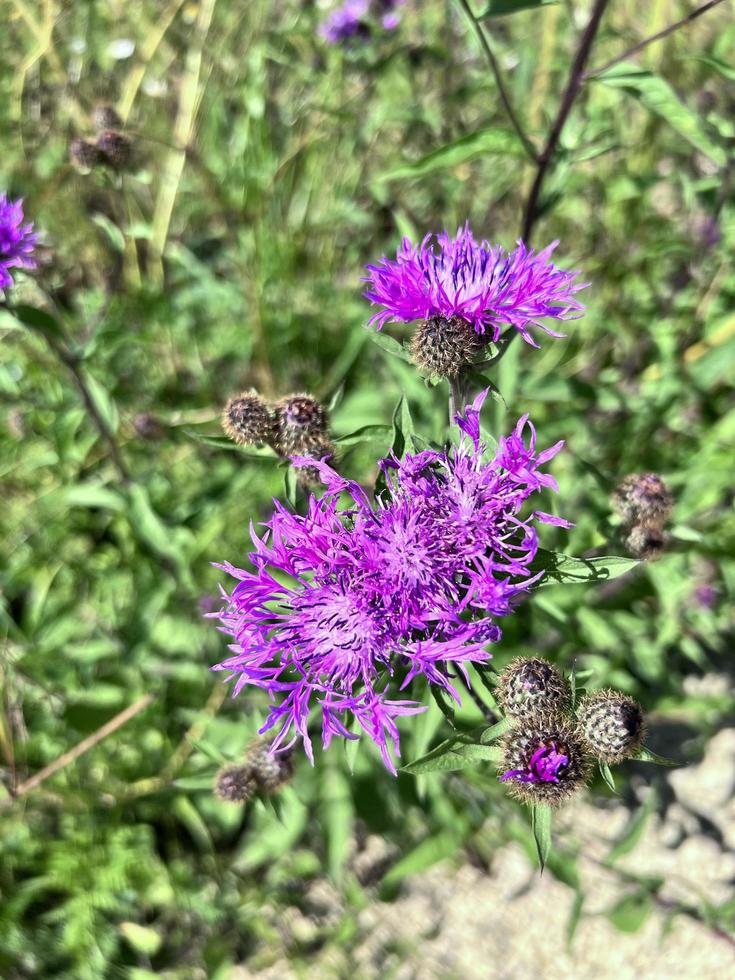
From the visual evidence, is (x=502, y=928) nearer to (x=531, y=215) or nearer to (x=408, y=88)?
(x=531, y=215)

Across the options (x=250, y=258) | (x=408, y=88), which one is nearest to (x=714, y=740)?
(x=250, y=258)

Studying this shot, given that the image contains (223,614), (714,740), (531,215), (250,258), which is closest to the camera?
(223,614)

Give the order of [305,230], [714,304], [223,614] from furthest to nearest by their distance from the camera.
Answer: [305,230] → [714,304] → [223,614]

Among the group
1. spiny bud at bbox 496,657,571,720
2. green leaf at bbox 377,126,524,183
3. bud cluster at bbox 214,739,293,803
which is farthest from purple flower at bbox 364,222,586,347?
bud cluster at bbox 214,739,293,803

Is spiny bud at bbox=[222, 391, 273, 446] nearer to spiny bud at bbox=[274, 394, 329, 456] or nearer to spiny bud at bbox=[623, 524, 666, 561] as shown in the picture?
spiny bud at bbox=[274, 394, 329, 456]

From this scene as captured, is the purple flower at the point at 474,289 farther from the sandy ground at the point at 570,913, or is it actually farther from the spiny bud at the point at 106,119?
the sandy ground at the point at 570,913

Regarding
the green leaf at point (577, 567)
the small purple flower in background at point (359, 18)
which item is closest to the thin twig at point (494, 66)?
the green leaf at point (577, 567)

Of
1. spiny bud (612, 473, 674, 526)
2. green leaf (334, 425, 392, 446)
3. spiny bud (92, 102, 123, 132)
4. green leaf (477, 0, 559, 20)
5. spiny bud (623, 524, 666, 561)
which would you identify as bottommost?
spiny bud (623, 524, 666, 561)
